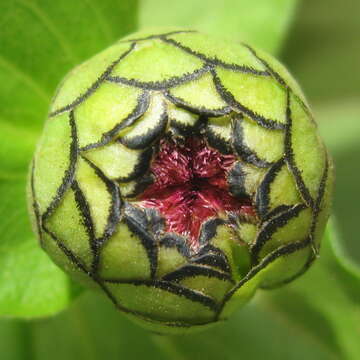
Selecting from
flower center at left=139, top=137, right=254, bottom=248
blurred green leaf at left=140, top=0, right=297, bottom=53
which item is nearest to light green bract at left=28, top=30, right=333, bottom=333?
flower center at left=139, top=137, right=254, bottom=248

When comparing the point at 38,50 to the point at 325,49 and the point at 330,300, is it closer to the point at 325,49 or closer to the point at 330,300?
the point at 330,300

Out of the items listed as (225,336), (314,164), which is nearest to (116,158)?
(314,164)

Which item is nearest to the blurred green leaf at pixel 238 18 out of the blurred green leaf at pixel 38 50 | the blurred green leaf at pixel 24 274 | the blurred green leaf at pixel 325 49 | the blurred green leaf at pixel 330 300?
the blurred green leaf at pixel 38 50

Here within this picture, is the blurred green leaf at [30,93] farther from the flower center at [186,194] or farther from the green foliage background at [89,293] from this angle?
the flower center at [186,194]

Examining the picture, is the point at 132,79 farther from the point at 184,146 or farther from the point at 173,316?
the point at 173,316

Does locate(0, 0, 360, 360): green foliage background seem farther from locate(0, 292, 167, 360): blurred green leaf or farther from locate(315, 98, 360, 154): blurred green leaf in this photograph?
locate(315, 98, 360, 154): blurred green leaf

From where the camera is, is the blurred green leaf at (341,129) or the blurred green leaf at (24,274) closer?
the blurred green leaf at (24,274)

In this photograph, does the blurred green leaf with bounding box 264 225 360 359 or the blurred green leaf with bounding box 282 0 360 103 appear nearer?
the blurred green leaf with bounding box 264 225 360 359
